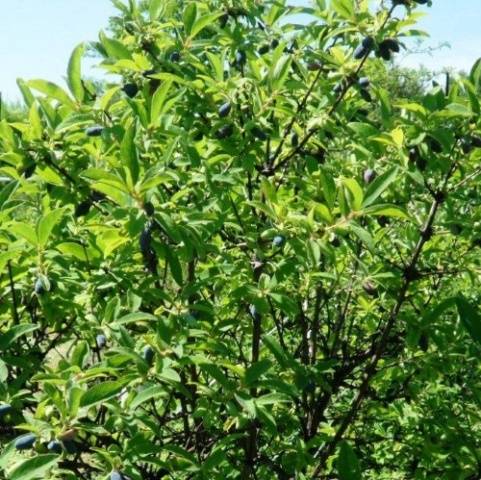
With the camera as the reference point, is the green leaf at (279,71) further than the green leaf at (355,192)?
Yes

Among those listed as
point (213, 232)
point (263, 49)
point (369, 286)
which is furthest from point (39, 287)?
point (263, 49)

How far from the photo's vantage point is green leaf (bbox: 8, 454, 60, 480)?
141 centimetres

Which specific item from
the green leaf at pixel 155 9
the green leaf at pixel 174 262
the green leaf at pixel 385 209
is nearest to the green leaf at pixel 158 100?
the green leaf at pixel 174 262

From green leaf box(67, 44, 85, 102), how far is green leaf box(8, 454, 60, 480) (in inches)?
41.4

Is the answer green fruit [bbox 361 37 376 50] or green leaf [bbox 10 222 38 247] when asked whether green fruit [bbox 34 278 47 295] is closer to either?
green leaf [bbox 10 222 38 247]

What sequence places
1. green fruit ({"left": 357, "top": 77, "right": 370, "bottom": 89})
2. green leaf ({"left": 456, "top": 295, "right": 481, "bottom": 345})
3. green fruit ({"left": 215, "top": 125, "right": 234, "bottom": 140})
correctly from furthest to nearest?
1. green fruit ({"left": 357, "top": 77, "right": 370, "bottom": 89})
2. green fruit ({"left": 215, "top": 125, "right": 234, "bottom": 140})
3. green leaf ({"left": 456, "top": 295, "right": 481, "bottom": 345})

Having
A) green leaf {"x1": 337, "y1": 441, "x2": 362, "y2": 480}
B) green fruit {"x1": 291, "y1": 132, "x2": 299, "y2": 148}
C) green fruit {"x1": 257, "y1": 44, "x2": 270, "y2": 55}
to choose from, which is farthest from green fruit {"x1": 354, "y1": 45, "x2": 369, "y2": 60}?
green leaf {"x1": 337, "y1": 441, "x2": 362, "y2": 480}

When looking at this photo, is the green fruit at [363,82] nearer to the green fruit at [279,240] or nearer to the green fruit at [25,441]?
the green fruit at [279,240]

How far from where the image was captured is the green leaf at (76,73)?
1918mm

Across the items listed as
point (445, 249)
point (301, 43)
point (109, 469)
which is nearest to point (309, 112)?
point (301, 43)

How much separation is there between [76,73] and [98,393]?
95 cm

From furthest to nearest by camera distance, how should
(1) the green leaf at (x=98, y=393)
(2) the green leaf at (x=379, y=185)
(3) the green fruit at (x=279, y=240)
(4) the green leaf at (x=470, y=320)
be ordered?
(3) the green fruit at (x=279, y=240), (2) the green leaf at (x=379, y=185), (1) the green leaf at (x=98, y=393), (4) the green leaf at (x=470, y=320)

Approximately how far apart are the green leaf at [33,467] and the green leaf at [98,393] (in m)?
0.14

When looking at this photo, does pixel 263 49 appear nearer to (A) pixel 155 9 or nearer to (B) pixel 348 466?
(A) pixel 155 9
